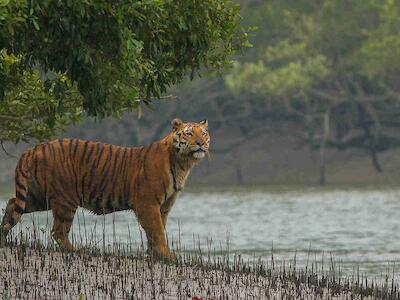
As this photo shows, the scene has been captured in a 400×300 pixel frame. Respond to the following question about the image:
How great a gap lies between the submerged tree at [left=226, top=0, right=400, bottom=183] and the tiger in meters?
48.0

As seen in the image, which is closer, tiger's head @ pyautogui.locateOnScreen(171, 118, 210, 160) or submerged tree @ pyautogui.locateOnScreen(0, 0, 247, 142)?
submerged tree @ pyautogui.locateOnScreen(0, 0, 247, 142)

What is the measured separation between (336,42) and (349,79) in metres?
2.43

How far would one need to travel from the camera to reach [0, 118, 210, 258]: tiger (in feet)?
57.1

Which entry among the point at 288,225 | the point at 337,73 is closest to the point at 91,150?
the point at 288,225

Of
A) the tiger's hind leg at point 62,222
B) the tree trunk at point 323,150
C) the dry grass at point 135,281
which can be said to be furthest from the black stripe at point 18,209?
the tree trunk at point 323,150

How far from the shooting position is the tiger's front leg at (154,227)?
56.6 ft

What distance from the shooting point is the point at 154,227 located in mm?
17234

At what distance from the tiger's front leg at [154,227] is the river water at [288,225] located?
304 mm

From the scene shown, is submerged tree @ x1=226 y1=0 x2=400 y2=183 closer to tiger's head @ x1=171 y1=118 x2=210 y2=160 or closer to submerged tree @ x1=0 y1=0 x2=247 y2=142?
tiger's head @ x1=171 y1=118 x2=210 y2=160

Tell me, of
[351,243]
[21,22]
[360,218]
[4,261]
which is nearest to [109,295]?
[4,261]

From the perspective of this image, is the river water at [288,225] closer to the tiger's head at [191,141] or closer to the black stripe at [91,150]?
the black stripe at [91,150]

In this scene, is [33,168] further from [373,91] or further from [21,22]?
[373,91]

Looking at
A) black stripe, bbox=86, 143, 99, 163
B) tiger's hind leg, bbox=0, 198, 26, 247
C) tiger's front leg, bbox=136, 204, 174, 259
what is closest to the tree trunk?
black stripe, bbox=86, 143, 99, 163

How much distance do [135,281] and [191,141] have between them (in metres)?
2.98
